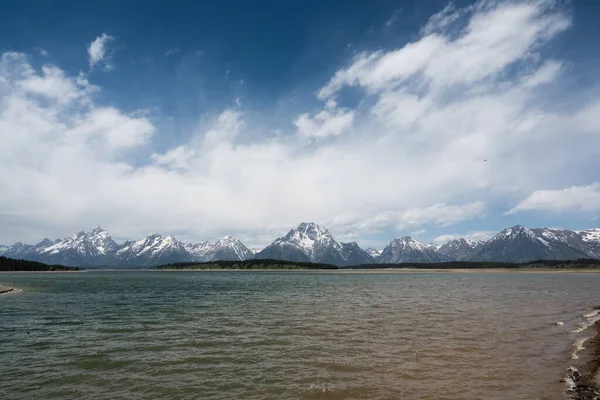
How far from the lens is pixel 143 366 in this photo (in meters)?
23.4

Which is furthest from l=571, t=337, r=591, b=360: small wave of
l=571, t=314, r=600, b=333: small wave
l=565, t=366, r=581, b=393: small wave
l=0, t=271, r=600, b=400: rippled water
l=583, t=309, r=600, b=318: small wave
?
l=583, t=309, r=600, b=318: small wave

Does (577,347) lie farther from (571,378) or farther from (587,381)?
(587,381)

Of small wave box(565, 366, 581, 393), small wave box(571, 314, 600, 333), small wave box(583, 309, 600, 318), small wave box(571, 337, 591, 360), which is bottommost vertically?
small wave box(583, 309, 600, 318)

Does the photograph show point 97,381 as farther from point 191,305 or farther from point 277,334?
point 191,305

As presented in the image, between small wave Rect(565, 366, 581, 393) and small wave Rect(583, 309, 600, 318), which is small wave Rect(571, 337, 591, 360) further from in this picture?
small wave Rect(583, 309, 600, 318)

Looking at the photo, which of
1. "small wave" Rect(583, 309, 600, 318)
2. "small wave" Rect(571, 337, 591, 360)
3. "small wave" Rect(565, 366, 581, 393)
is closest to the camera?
"small wave" Rect(565, 366, 581, 393)

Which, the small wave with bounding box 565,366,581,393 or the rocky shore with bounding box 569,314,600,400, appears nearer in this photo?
the rocky shore with bounding box 569,314,600,400

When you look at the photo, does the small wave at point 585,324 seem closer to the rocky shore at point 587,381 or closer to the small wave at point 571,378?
the rocky shore at point 587,381

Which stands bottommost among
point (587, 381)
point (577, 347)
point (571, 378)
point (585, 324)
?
point (585, 324)

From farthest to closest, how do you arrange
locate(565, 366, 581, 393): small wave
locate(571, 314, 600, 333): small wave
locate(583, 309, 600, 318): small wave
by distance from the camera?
locate(583, 309, 600, 318): small wave → locate(571, 314, 600, 333): small wave → locate(565, 366, 581, 393): small wave

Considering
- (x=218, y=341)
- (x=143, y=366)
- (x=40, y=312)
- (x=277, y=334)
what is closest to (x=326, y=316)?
(x=277, y=334)

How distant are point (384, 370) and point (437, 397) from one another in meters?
4.71

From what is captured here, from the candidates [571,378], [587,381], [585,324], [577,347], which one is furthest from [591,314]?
[587,381]

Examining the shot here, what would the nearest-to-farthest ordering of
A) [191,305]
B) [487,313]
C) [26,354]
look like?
[26,354] < [487,313] < [191,305]
